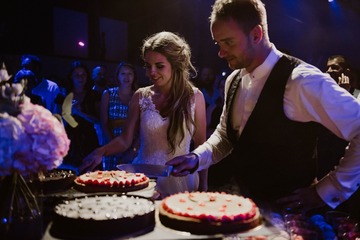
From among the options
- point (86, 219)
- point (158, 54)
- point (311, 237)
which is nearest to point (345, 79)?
point (158, 54)

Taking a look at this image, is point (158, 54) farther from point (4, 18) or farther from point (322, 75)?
point (4, 18)

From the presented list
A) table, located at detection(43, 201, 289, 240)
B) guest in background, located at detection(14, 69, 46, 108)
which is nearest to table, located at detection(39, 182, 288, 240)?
table, located at detection(43, 201, 289, 240)

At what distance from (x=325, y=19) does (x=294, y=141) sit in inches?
335

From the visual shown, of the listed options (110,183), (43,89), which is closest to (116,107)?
(43,89)

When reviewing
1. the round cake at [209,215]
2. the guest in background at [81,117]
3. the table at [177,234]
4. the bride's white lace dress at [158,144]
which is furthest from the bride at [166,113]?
the guest in background at [81,117]

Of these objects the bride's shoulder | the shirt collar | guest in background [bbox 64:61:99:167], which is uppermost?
the shirt collar

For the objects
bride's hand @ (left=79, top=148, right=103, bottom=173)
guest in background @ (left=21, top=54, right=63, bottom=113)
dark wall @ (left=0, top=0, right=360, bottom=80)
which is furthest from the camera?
dark wall @ (left=0, top=0, right=360, bottom=80)

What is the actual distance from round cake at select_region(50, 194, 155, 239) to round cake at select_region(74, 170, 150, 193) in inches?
16.0

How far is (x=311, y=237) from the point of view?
4.88 ft

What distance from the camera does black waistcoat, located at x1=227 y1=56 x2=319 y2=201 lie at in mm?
1884

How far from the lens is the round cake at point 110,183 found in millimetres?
1918

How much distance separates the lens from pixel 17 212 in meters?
1.25

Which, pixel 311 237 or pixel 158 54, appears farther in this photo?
pixel 158 54

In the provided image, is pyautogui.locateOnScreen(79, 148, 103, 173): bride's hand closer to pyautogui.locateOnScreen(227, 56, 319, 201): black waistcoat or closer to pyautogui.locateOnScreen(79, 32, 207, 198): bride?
pyautogui.locateOnScreen(79, 32, 207, 198): bride
